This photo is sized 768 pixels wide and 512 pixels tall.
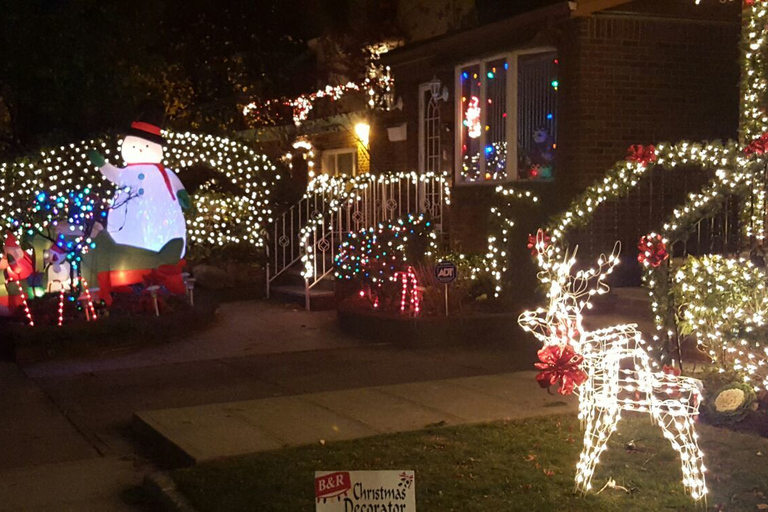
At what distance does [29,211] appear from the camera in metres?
11.2

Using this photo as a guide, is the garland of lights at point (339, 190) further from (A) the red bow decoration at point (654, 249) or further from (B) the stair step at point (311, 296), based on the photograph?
(A) the red bow decoration at point (654, 249)

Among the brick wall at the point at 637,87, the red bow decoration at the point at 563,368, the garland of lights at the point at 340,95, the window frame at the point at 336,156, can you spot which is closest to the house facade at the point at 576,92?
the brick wall at the point at 637,87

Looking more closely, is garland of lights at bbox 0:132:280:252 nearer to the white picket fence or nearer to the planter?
the white picket fence

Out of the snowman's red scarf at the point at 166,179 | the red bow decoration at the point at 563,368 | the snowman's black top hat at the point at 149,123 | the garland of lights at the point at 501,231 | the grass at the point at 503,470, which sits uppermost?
the snowman's black top hat at the point at 149,123

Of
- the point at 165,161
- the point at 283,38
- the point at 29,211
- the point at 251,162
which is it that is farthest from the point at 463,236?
the point at 283,38

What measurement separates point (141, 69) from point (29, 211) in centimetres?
802

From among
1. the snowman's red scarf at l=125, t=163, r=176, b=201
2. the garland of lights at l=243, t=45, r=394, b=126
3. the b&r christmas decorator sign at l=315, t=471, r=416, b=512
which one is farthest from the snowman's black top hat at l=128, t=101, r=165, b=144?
the b&r christmas decorator sign at l=315, t=471, r=416, b=512

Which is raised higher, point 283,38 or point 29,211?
point 283,38

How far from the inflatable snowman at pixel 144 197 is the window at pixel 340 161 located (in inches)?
311

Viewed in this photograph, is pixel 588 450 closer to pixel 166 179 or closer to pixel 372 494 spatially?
pixel 372 494

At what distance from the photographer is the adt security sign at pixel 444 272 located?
10461mm

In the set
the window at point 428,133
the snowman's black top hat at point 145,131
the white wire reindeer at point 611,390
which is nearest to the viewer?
the white wire reindeer at point 611,390

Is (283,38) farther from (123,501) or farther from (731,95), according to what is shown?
(123,501)

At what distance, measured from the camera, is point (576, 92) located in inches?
476
